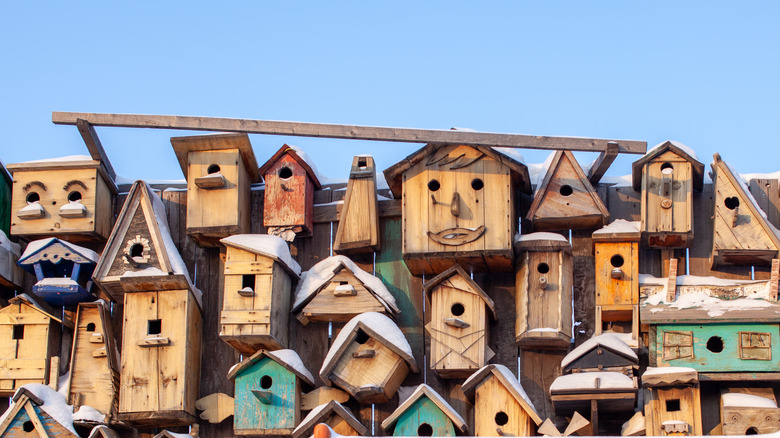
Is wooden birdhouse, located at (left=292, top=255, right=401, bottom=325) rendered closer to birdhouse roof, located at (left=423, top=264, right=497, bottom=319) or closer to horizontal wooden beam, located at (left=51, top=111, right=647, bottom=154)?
birdhouse roof, located at (left=423, top=264, right=497, bottom=319)

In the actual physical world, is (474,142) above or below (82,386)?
above

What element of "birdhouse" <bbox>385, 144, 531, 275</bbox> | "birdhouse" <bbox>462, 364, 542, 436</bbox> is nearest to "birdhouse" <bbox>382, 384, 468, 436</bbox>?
"birdhouse" <bbox>462, 364, 542, 436</bbox>

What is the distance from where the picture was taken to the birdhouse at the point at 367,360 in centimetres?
848

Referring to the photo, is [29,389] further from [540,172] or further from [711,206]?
[711,206]

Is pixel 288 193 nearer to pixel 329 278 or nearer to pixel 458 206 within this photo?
pixel 329 278

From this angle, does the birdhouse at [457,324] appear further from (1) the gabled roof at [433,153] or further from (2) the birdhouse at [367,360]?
(1) the gabled roof at [433,153]

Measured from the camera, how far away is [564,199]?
881 centimetres

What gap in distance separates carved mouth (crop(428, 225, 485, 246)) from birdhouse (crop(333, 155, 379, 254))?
55 centimetres

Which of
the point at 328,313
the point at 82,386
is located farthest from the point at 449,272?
the point at 82,386

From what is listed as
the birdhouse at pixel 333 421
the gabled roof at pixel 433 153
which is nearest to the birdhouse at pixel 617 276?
the gabled roof at pixel 433 153

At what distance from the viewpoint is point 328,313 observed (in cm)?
885

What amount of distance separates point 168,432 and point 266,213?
172cm

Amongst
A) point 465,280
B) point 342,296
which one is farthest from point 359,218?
point 465,280

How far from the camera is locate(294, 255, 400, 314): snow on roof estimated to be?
884 cm
